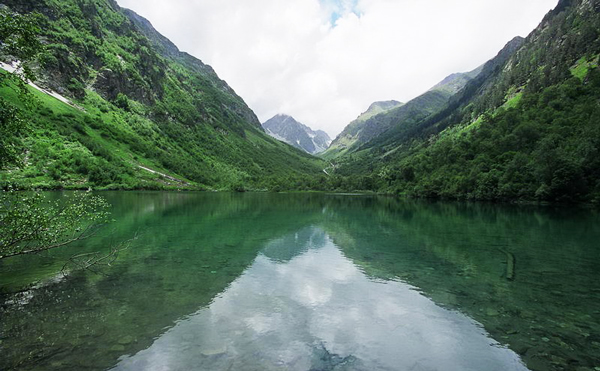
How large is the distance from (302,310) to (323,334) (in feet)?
10.1

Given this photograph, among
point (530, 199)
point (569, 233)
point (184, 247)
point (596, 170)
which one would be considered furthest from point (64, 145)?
point (596, 170)

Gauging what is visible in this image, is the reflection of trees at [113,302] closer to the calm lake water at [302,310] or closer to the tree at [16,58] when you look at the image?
the calm lake water at [302,310]

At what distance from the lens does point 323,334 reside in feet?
47.0

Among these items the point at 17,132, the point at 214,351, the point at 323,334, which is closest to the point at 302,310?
the point at 323,334

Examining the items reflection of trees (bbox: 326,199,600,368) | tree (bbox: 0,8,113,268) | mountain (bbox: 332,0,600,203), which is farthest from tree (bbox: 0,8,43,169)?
mountain (bbox: 332,0,600,203)

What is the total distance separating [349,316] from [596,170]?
111m

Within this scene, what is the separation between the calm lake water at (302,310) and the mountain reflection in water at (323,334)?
2.9 inches

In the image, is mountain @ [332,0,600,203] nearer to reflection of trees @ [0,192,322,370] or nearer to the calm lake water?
the calm lake water

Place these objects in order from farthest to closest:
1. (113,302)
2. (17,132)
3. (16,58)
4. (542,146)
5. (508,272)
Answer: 1. (542,146)
2. (508,272)
3. (113,302)
4. (17,132)
5. (16,58)

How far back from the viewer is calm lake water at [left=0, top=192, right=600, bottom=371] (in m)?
11.8

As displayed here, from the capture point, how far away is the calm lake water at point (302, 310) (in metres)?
11.8

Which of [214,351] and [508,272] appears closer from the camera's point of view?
[214,351]

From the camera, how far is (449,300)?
60.7 ft

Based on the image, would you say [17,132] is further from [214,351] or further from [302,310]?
[302,310]
